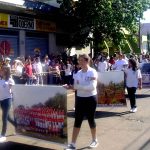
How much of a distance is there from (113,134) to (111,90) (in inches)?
129

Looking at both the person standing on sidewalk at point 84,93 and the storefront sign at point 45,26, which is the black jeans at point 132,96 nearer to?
the person standing on sidewalk at point 84,93

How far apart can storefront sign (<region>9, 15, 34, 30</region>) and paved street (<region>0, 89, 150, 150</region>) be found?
10.7 meters

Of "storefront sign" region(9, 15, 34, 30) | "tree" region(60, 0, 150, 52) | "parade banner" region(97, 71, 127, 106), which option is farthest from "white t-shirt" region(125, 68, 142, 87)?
"tree" region(60, 0, 150, 52)

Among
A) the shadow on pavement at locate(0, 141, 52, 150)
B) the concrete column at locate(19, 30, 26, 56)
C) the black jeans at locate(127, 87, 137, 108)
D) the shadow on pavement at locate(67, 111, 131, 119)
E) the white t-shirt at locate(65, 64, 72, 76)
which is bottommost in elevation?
the shadow on pavement at locate(0, 141, 52, 150)

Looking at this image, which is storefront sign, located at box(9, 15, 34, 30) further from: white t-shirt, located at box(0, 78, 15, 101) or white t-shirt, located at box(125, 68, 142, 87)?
white t-shirt, located at box(0, 78, 15, 101)

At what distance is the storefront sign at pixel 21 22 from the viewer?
22094 millimetres

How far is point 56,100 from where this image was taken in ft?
24.6

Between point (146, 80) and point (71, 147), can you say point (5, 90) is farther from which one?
point (146, 80)

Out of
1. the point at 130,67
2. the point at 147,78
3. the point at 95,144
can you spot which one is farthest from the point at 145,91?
the point at 95,144

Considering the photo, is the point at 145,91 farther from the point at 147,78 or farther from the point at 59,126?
the point at 59,126

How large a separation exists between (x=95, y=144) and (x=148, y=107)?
18.6 ft

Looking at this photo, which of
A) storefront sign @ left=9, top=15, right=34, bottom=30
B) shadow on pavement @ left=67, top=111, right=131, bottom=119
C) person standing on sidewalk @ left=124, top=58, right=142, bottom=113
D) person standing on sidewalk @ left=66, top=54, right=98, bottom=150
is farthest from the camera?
storefront sign @ left=9, top=15, right=34, bottom=30

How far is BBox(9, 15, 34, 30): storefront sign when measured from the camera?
870 inches

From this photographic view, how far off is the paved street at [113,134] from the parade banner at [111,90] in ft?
1.06
